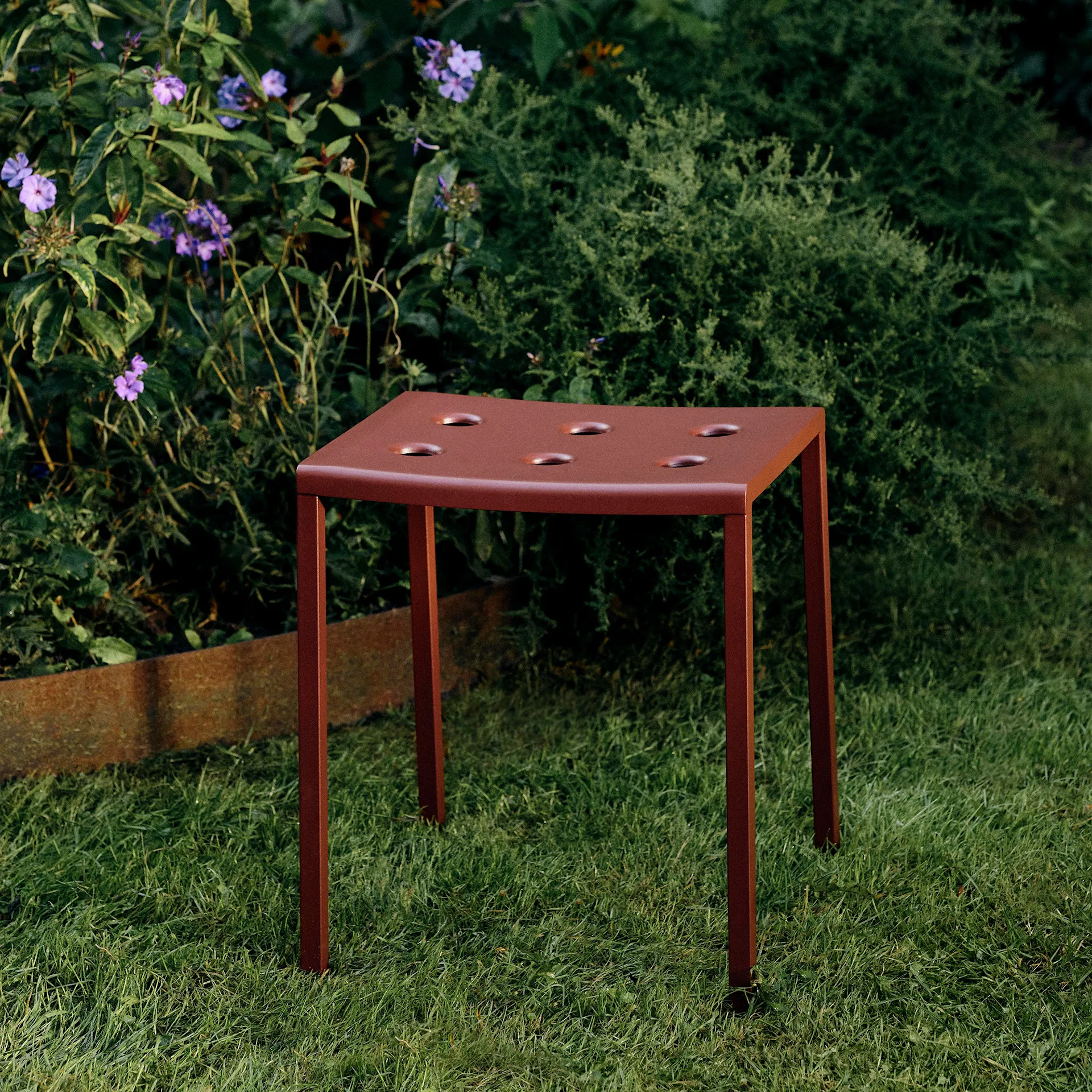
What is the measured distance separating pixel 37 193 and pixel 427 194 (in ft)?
2.36

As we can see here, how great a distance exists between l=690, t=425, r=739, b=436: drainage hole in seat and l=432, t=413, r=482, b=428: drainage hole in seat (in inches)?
11.5

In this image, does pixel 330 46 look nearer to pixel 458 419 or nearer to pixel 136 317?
pixel 136 317

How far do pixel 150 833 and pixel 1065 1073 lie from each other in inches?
50.6

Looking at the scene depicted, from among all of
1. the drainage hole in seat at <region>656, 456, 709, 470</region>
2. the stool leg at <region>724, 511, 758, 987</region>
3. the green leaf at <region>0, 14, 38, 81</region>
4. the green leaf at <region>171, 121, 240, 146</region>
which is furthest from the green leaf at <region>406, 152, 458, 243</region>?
the stool leg at <region>724, 511, 758, 987</region>

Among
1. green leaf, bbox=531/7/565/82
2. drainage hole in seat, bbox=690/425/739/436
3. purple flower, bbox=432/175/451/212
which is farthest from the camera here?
green leaf, bbox=531/7/565/82

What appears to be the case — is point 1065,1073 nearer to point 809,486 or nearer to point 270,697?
point 809,486

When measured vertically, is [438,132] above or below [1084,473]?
above

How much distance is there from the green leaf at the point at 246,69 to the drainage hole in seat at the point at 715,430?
1.09 metres

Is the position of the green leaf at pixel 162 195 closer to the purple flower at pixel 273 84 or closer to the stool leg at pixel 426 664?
the purple flower at pixel 273 84

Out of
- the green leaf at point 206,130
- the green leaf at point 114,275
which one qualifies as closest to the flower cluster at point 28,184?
the green leaf at point 114,275

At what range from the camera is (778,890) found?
1.91 metres

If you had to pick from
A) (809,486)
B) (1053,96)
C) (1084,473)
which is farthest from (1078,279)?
(809,486)

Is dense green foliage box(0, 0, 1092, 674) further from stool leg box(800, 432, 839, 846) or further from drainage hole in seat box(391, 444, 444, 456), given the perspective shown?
drainage hole in seat box(391, 444, 444, 456)

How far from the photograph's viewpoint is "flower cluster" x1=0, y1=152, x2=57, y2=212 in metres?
2.07
